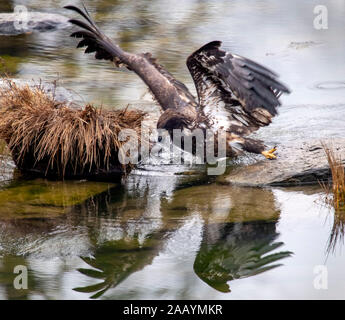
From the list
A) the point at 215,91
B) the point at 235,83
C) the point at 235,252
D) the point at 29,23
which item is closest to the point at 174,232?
the point at 235,252

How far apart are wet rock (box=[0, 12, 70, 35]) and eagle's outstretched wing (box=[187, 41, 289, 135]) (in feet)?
19.3

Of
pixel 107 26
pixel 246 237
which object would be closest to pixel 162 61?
pixel 107 26

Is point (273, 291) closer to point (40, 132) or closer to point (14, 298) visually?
point (14, 298)

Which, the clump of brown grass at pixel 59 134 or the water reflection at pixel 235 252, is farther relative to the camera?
the clump of brown grass at pixel 59 134

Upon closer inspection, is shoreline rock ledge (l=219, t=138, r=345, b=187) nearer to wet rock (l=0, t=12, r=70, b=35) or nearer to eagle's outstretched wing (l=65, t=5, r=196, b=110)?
eagle's outstretched wing (l=65, t=5, r=196, b=110)

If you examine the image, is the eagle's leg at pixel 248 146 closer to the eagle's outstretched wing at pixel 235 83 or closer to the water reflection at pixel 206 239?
the eagle's outstretched wing at pixel 235 83

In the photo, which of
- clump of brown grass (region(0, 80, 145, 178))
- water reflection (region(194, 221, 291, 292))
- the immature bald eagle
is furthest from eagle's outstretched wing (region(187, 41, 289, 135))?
water reflection (region(194, 221, 291, 292))

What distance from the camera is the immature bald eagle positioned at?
6.43m

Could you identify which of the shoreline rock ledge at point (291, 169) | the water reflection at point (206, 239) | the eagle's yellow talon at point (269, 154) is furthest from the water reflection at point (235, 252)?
the eagle's yellow talon at point (269, 154)

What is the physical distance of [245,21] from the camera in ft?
41.0

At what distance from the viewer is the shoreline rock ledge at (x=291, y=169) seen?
6434mm

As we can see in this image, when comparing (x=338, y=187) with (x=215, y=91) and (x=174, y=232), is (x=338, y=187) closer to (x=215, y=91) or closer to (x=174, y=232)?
(x=174, y=232)

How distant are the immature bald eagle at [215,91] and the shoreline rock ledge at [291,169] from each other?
176mm
